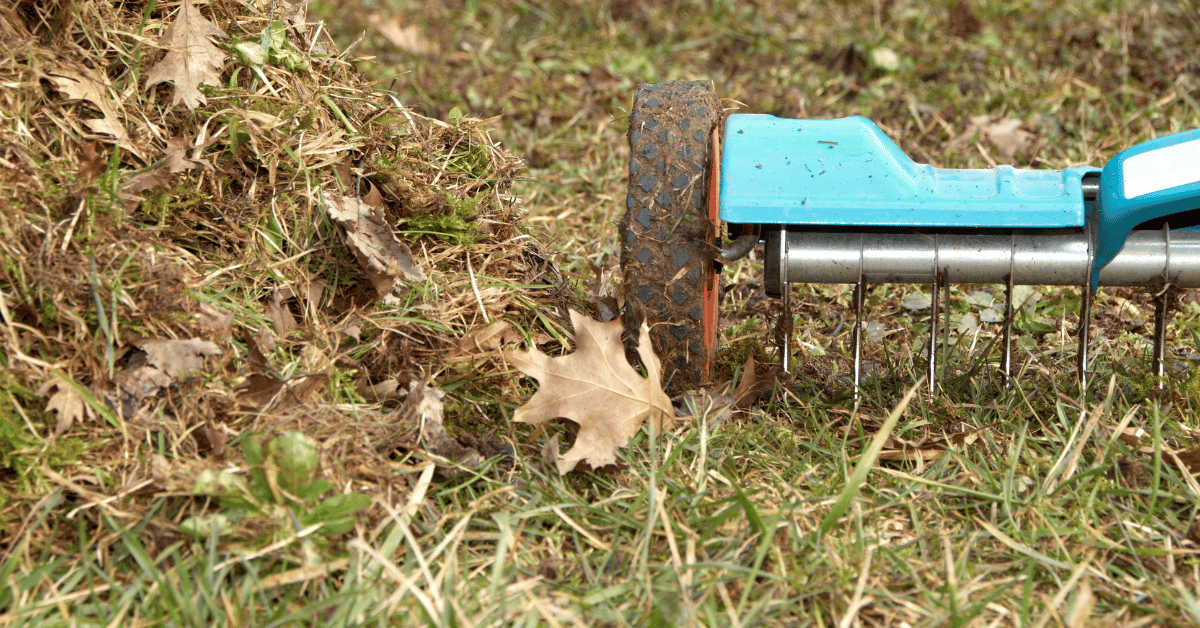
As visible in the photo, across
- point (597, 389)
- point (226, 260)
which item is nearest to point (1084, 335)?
point (597, 389)

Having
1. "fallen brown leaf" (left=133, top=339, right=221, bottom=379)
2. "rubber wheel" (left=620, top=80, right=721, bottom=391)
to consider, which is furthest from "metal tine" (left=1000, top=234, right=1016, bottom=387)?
"fallen brown leaf" (left=133, top=339, right=221, bottom=379)

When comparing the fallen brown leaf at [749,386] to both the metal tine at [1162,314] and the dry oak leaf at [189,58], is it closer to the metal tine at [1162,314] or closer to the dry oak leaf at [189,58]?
the metal tine at [1162,314]

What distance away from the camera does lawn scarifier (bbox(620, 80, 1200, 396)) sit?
196 centimetres

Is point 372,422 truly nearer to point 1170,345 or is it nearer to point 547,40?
point 1170,345

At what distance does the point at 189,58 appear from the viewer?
2090 mm

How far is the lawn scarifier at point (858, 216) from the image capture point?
1960 mm

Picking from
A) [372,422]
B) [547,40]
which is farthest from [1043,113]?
[372,422]

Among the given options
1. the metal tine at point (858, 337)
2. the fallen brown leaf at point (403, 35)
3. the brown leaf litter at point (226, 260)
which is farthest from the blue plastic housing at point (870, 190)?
the fallen brown leaf at point (403, 35)

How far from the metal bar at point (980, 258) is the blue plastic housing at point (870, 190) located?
67mm

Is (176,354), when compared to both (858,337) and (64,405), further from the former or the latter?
(858,337)

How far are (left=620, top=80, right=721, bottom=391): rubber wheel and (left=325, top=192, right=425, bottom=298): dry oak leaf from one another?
0.48m

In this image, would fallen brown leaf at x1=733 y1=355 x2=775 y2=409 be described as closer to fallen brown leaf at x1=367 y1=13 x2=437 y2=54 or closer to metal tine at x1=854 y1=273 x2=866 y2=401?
metal tine at x1=854 y1=273 x2=866 y2=401

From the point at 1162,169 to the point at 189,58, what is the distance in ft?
6.41

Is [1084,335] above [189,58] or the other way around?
the other way around
